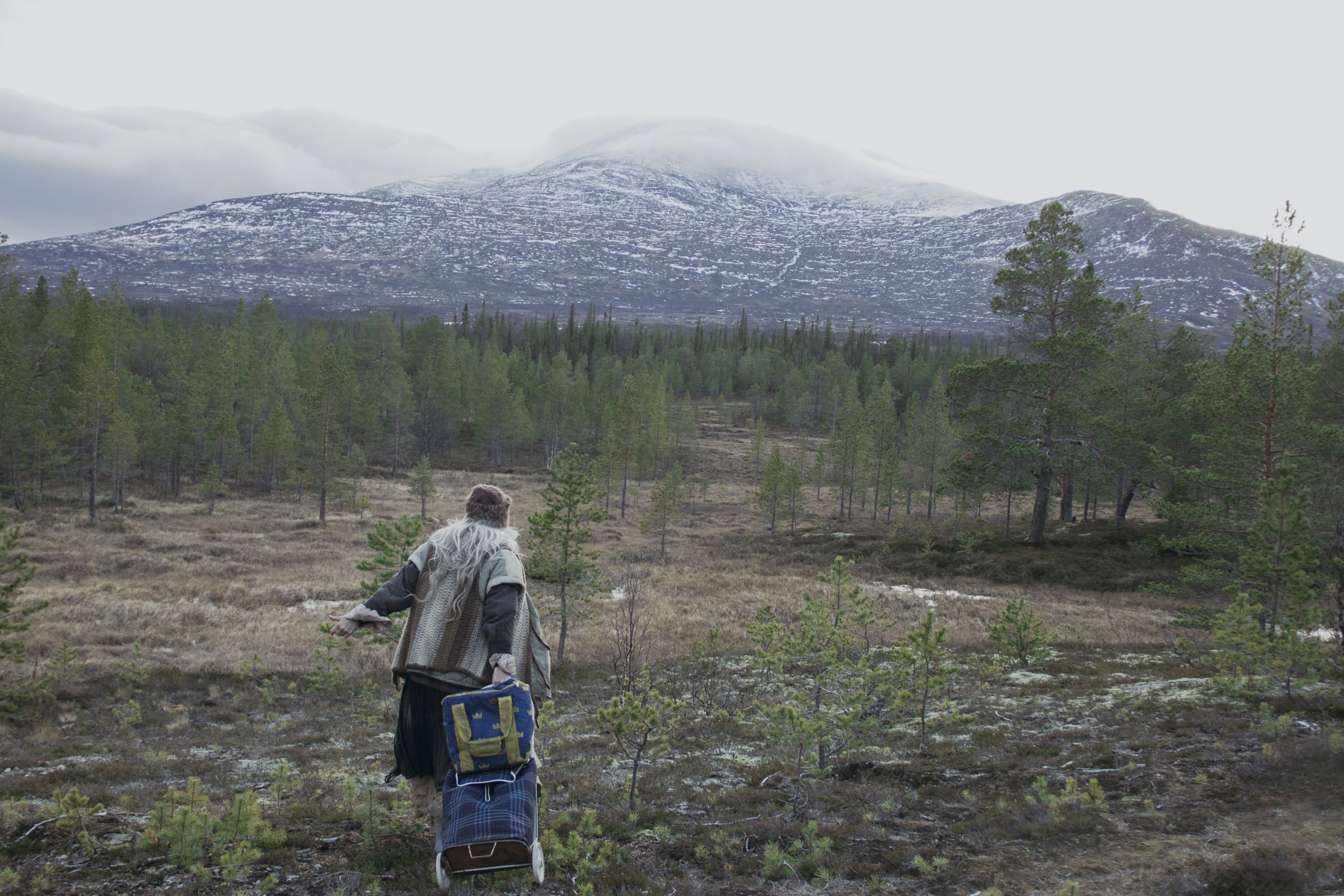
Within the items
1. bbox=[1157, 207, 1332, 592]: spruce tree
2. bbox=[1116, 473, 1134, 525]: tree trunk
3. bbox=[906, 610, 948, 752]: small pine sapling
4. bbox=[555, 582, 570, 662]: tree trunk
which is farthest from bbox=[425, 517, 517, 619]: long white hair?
bbox=[1116, 473, 1134, 525]: tree trunk

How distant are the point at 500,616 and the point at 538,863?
1382mm

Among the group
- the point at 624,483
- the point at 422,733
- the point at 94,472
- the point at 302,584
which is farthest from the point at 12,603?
the point at 624,483

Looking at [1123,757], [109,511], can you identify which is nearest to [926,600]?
Result: [1123,757]

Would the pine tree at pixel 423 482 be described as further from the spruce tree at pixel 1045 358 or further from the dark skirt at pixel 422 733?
the dark skirt at pixel 422 733

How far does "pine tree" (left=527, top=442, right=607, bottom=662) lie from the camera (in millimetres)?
16188

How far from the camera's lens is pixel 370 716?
10422 millimetres

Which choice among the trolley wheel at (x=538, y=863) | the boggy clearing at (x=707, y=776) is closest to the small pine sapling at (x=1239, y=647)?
the boggy clearing at (x=707, y=776)

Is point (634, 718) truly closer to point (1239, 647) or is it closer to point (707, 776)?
point (707, 776)

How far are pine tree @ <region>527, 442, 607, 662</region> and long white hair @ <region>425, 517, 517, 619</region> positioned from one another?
1126 centimetres

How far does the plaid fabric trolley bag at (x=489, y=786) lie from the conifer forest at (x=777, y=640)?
2.44ft

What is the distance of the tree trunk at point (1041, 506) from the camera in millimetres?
26344

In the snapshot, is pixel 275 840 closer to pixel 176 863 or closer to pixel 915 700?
pixel 176 863

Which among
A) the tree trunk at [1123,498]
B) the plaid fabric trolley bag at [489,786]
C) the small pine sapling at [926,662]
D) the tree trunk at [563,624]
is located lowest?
the tree trunk at [563,624]

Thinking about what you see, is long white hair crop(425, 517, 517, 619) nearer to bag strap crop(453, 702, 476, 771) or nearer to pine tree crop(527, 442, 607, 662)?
bag strap crop(453, 702, 476, 771)
